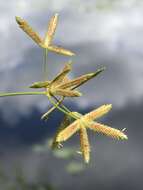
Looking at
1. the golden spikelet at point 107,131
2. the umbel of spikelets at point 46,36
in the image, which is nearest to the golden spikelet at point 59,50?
the umbel of spikelets at point 46,36

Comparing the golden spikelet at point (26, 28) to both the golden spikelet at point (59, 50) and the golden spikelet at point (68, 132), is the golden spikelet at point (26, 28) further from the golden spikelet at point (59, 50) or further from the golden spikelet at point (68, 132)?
the golden spikelet at point (68, 132)

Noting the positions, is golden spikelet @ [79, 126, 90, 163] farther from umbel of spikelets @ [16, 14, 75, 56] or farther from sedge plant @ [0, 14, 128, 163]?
umbel of spikelets @ [16, 14, 75, 56]

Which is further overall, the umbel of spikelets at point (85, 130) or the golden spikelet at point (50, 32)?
the golden spikelet at point (50, 32)

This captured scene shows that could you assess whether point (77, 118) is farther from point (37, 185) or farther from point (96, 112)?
point (37, 185)

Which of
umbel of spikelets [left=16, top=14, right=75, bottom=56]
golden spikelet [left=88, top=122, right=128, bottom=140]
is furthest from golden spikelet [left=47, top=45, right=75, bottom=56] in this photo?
golden spikelet [left=88, top=122, right=128, bottom=140]

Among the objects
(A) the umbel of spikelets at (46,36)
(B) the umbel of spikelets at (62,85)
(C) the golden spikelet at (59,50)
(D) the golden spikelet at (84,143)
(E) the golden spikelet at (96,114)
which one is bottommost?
(D) the golden spikelet at (84,143)

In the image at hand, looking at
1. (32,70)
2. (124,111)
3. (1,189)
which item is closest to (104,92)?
(124,111)

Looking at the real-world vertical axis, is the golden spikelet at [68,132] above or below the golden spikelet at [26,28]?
below

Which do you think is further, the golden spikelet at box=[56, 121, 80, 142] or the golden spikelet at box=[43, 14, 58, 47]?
the golden spikelet at box=[43, 14, 58, 47]
